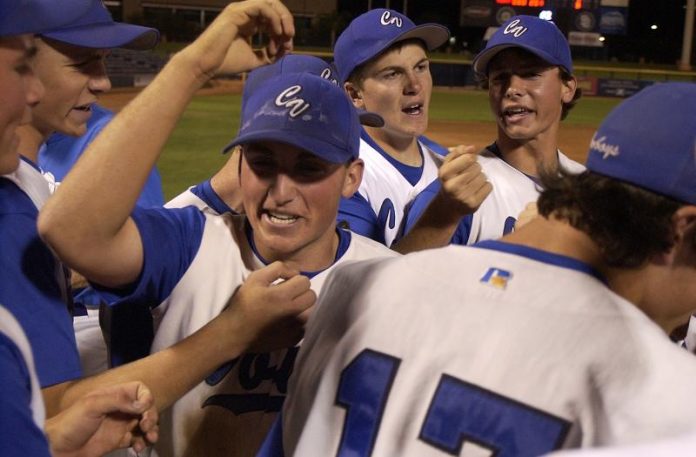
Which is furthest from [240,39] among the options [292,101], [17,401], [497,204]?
[497,204]

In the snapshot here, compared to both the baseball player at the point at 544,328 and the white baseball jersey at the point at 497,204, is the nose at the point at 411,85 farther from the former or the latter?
the baseball player at the point at 544,328

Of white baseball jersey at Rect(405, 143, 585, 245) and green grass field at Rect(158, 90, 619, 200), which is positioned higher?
white baseball jersey at Rect(405, 143, 585, 245)

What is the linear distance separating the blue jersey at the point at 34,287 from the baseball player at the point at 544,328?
0.55 metres

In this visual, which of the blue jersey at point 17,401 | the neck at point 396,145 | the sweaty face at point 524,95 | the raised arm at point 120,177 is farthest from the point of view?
the neck at point 396,145

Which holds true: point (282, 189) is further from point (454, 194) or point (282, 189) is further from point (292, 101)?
point (454, 194)

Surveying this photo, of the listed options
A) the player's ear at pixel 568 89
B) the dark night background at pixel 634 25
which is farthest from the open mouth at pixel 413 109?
the dark night background at pixel 634 25

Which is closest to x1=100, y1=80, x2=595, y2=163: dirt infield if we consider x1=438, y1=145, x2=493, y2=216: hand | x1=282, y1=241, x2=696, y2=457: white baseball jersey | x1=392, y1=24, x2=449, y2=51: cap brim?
x1=392, y1=24, x2=449, y2=51: cap brim

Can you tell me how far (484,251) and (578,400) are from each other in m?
0.32

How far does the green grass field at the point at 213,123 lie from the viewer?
1146 centimetres

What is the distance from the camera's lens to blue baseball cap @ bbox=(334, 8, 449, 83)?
3.83 meters

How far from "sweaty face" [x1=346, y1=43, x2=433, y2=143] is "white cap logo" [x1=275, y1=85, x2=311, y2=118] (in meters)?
1.77

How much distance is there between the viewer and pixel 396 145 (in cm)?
382

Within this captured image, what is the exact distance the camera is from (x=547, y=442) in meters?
1.31

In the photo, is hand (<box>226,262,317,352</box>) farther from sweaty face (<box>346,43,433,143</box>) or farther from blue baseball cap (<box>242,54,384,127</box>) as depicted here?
sweaty face (<box>346,43,433,143</box>)
